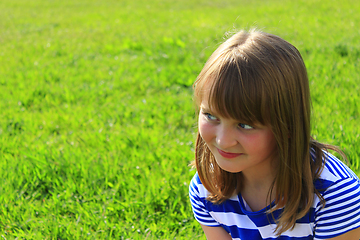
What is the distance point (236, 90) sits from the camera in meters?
1.28

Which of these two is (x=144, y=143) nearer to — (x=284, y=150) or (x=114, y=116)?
(x=114, y=116)

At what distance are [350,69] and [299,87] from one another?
3102mm

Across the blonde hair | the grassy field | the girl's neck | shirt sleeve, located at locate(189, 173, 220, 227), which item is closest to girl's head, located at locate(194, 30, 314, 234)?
the blonde hair

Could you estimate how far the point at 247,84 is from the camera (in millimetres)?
1264

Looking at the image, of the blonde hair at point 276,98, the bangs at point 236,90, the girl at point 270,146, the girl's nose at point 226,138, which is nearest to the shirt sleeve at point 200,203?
the girl at point 270,146

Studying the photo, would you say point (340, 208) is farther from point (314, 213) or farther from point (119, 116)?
point (119, 116)

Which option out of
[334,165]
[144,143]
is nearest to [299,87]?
[334,165]

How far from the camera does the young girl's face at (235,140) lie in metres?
1.36

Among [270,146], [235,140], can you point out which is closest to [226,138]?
[235,140]

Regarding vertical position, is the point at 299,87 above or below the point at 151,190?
above

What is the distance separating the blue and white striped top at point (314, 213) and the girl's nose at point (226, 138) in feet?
1.30

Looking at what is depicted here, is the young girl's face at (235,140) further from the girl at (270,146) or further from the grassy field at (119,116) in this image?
the grassy field at (119,116)

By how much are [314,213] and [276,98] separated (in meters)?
0.55

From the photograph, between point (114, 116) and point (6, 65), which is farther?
point (6, 65)
